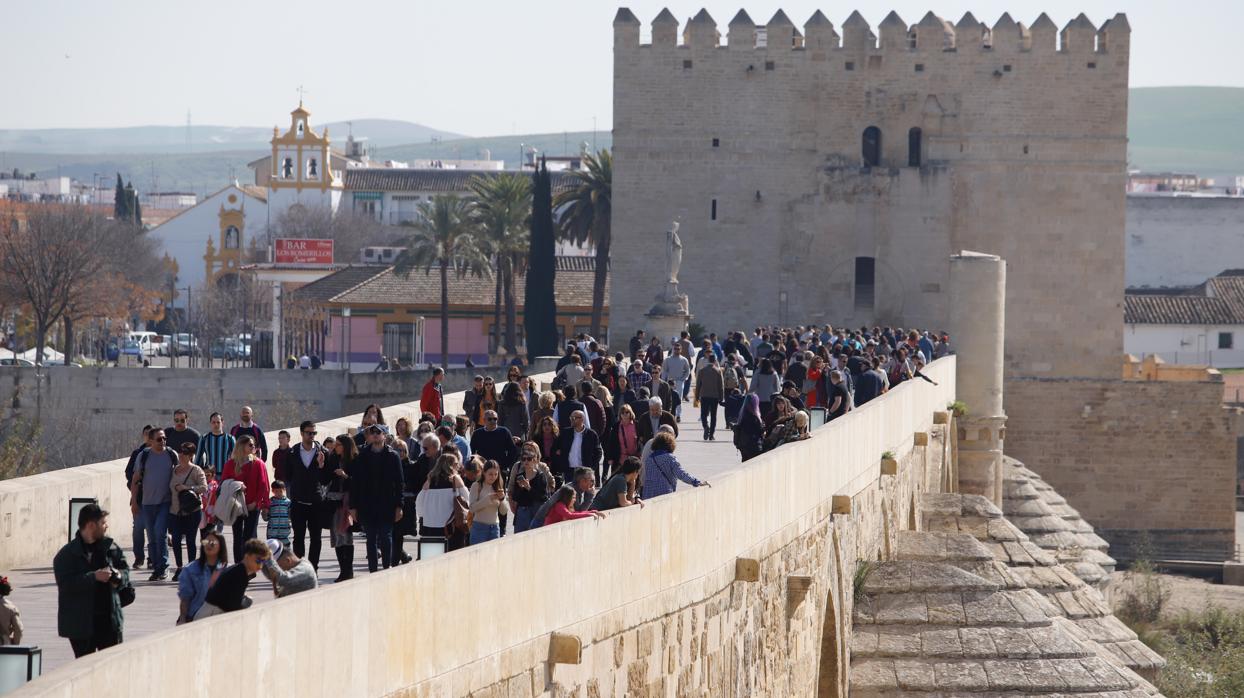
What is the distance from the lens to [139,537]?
11.2 metres

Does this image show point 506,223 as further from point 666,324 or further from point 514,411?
point 514,411

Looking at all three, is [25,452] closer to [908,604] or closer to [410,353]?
[908,604]

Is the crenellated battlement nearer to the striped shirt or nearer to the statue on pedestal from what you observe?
the statue on pedestal

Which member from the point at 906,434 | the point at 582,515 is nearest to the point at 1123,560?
the point at 906,434

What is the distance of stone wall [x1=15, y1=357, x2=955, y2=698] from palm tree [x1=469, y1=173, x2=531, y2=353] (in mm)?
33744

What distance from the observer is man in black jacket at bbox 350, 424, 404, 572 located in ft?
35.7

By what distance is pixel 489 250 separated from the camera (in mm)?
48438

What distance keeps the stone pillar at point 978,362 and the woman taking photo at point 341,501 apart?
19611 mm

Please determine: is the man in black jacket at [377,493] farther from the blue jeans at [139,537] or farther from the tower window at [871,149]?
the tower window at [871,149]

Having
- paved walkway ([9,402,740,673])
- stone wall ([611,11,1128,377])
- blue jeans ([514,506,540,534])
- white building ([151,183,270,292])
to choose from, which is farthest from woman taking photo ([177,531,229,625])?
white building ([151,183,270,292])

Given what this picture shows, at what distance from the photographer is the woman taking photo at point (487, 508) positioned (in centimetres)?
1004

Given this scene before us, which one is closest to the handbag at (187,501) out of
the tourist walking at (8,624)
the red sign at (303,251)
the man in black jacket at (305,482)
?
the man in black jacket at (305,482)

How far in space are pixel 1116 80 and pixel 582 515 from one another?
34996 millimetres

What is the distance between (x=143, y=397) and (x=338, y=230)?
4570cm
